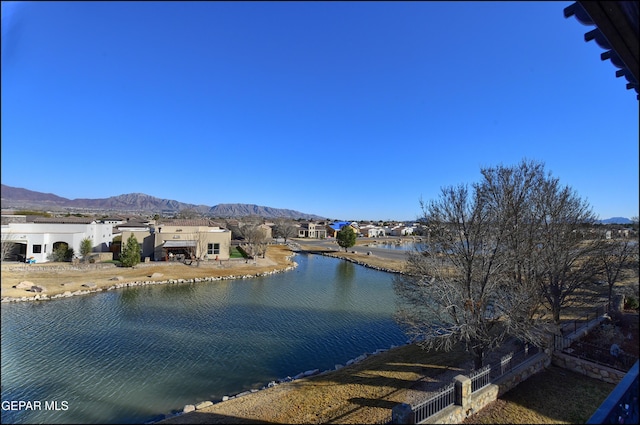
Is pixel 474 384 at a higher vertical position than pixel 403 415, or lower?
lower

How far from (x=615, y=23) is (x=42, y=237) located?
531 inches

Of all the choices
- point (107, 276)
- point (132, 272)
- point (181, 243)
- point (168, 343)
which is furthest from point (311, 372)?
point (181, 243)

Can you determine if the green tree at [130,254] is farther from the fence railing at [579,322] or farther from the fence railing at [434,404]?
the fence railing at [579,322]

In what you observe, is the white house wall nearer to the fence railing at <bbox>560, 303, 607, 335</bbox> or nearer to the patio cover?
the patio cover

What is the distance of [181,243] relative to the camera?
2939 cm

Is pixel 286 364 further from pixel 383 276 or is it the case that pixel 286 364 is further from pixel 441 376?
pixel 383 276

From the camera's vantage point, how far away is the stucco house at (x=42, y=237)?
471cm

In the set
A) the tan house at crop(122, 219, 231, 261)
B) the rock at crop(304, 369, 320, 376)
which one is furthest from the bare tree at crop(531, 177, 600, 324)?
the tan house at crop(122, 219, 231, 261)

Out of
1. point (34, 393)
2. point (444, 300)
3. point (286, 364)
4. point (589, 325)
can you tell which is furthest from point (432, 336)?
point (34, 393)

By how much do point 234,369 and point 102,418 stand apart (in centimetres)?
513

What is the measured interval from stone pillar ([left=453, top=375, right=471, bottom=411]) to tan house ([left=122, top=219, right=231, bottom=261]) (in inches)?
1085

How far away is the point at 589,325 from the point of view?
1116cm

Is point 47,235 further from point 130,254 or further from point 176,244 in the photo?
point 176,244

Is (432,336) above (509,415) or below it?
above
